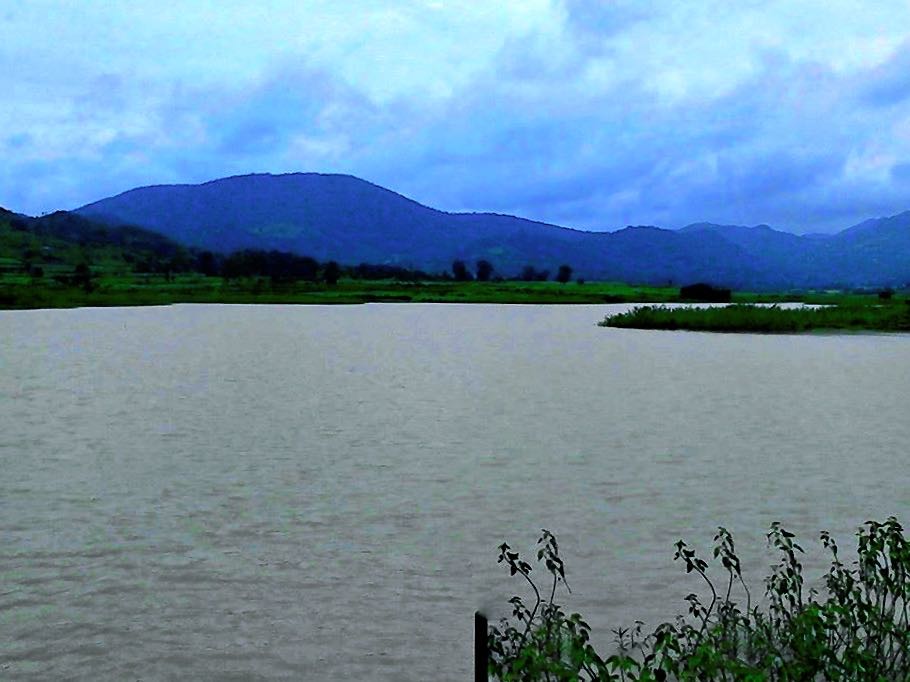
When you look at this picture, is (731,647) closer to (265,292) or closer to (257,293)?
(257,293)

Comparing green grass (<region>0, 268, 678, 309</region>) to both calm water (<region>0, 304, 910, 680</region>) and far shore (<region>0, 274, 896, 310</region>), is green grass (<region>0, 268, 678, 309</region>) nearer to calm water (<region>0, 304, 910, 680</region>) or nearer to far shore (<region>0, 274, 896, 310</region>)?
far shore (<region>0, 274, 896, 310</region>)

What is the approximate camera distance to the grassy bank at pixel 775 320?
8007 centimetres

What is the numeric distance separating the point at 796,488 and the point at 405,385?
2260 cm

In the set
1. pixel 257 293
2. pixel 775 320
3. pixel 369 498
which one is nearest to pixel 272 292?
pixel 257 293

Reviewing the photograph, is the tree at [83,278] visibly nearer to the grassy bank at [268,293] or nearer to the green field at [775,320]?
the grassy bank at [268,293]

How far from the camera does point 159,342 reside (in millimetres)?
68375

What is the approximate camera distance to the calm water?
11602mm

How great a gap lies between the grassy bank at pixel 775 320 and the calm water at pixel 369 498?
34.9 m

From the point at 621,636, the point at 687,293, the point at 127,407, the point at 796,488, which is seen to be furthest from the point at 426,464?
the point at 687,293

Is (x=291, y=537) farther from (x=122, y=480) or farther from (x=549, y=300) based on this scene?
(x=549, y=300)

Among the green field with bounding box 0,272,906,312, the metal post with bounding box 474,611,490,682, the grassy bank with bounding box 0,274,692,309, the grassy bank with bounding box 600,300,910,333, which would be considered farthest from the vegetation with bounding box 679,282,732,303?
the metal post with bounding box 474,611,490,682

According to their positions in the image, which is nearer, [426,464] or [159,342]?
[426,464]

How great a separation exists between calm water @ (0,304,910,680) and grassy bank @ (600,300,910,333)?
34942 mm

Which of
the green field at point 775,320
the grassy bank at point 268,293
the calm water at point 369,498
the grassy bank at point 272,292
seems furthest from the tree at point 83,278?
the calm water at point 369,498
